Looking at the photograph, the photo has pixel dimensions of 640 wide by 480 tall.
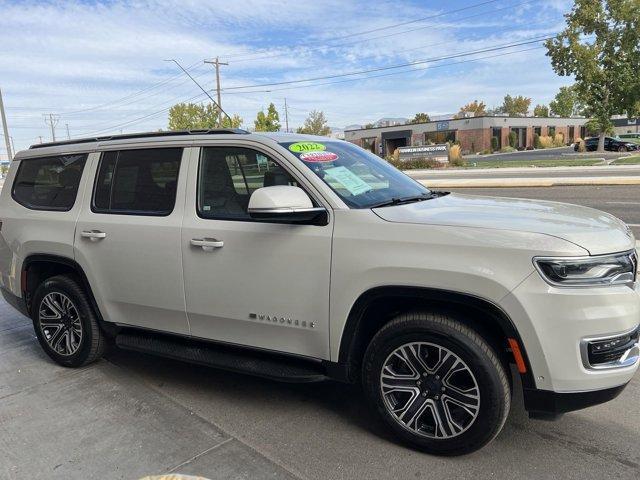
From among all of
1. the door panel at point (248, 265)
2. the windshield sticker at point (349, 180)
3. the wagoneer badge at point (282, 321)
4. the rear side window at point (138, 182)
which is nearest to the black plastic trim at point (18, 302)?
the rear side window at point (138, 182)

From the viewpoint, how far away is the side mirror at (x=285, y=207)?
2.95 meters

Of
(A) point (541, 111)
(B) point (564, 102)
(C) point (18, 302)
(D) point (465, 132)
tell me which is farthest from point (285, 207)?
(A) point (541, 111)

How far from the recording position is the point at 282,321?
129 inches

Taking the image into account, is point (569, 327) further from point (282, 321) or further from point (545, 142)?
point (545, 142)

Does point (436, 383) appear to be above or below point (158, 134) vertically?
below

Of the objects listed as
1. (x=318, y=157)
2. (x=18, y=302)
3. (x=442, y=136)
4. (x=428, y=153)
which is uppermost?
(x=442, y=136)

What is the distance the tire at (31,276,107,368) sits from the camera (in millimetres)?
4289

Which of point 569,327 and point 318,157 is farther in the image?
point 318,157

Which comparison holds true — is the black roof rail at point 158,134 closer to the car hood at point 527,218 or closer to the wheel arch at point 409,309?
the car hood at point 527,218

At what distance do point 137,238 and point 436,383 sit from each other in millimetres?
2281

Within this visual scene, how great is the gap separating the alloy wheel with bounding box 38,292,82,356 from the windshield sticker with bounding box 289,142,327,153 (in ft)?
7.55

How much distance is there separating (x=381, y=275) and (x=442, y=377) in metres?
0.65

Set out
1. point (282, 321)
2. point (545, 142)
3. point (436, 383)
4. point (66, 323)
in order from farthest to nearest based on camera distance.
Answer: point (545, 142)
point (66, 323)
point (282, 321)
point (436, 383)

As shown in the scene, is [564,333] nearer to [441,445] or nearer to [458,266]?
[458,266]
